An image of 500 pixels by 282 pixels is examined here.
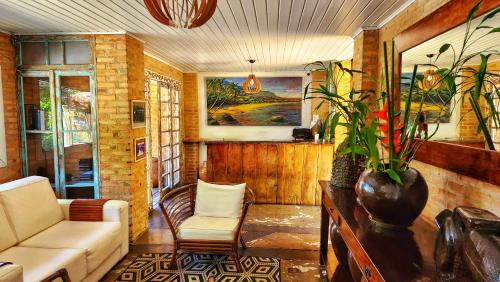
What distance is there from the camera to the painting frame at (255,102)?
675 centimetres

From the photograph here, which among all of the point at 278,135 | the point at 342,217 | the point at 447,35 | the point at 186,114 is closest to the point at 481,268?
the point at 342,217

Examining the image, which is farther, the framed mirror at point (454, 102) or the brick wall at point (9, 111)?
the brick wall at point (9, 111)

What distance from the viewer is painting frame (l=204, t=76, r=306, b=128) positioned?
266 inches

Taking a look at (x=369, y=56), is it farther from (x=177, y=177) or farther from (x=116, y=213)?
(x=177, y=177)

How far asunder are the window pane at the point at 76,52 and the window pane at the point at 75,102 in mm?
189

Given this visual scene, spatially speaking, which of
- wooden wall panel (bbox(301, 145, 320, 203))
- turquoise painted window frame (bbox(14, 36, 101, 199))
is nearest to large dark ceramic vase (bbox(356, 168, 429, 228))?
turquoise painted window frame (bbox(14, 36, 101, 199))

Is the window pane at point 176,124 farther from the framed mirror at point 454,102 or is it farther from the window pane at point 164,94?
the framed mirror at point 454,102

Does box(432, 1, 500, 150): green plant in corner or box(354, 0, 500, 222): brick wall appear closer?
box(432, 1, 500, 150): green plant in corner

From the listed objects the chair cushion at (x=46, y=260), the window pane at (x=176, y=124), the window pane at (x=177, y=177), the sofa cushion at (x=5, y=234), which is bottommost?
the window pane at (x=177, y=177)

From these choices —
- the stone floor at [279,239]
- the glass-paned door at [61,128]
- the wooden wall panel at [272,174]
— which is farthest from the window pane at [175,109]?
the glass-paned door at [61,128]

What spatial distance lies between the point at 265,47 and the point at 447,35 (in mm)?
2697

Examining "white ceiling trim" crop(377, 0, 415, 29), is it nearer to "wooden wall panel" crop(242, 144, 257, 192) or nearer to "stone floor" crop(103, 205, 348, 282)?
"stone floor" crop(103, 205, 348, 282)

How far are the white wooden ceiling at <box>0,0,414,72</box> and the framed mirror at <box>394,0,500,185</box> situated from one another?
25.2 inches

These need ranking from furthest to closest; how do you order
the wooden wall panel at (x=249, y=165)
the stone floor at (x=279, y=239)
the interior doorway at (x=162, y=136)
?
the wooden wall panel at (x=249, y=165)
the interior doorway at (x=162, y=136)
the stone floor at (x=279, y=239)
